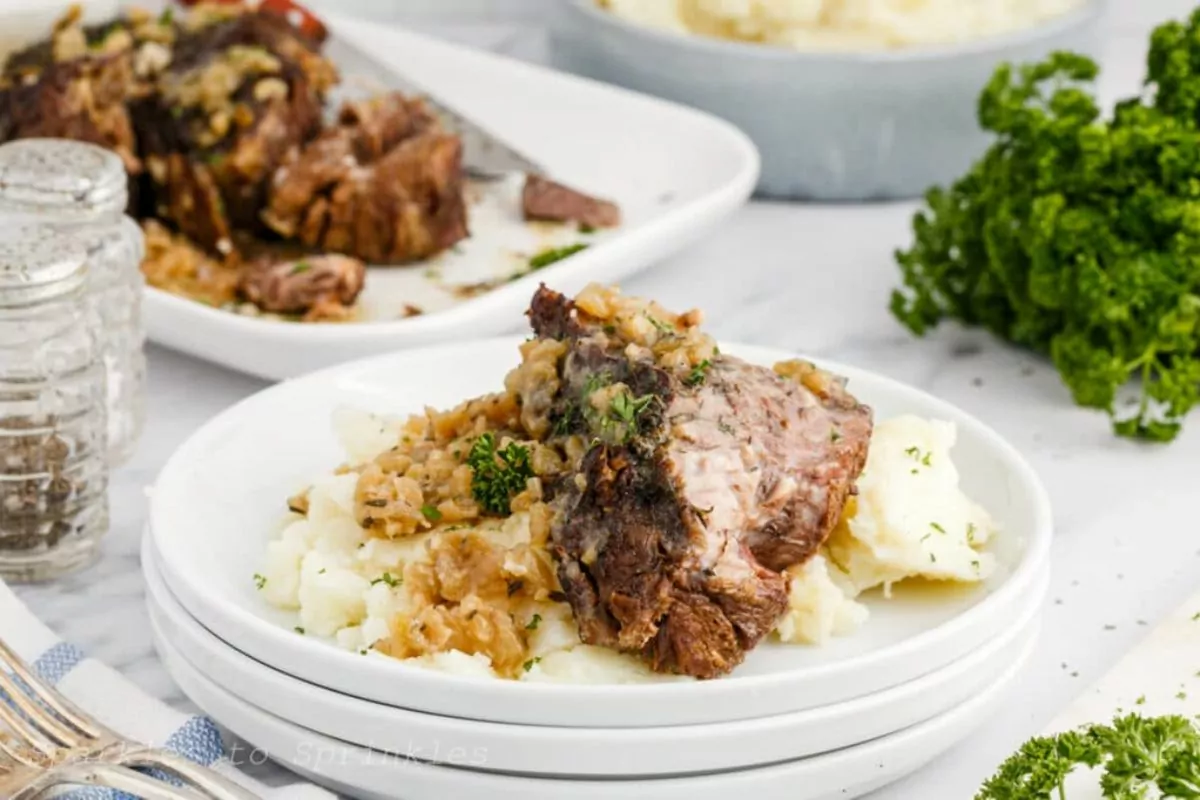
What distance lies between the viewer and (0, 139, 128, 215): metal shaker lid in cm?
451

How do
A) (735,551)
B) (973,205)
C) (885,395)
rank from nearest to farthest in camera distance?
1. (735,551)
2. (885,395)
3. (973,205)

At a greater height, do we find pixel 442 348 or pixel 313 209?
pixel 442 348

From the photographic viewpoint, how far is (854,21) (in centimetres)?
657

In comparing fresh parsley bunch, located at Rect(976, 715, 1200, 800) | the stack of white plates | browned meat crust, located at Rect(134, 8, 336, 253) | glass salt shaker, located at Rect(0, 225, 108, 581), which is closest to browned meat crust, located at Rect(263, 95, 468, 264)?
browned meat crust, located at Rect(134, 8, 336, 253)

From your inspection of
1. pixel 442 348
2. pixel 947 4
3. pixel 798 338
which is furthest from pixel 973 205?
pixel 442 348

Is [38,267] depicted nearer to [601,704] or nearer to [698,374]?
[698,374]

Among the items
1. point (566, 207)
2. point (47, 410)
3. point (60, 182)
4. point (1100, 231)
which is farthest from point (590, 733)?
point (566, 207)

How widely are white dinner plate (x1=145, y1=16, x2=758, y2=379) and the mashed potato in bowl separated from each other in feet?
3.71

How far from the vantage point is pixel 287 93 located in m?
6.15

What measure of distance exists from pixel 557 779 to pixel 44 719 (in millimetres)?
995

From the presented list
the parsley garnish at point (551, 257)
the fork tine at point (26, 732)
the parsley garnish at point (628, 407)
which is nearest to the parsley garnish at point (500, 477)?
the parsley garnish at point (628, 407)

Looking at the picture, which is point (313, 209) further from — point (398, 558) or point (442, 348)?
point (398, 558)

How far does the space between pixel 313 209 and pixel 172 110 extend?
0.61 metres

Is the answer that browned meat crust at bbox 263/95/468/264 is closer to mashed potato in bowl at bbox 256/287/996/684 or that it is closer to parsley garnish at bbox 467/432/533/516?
mashed potato in bowl at bbox 256/287/996/684
